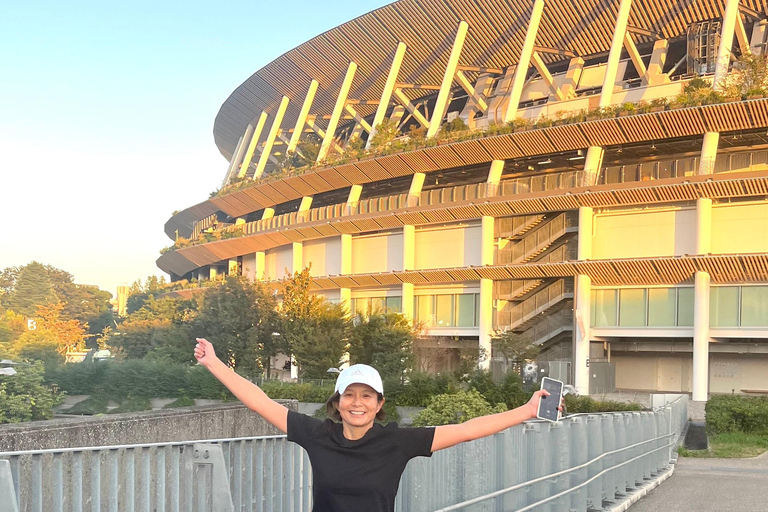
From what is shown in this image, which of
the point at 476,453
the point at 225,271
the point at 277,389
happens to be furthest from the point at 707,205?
the point at 225,271

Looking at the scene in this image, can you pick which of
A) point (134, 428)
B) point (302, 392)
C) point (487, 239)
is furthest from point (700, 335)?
point (134, 428)

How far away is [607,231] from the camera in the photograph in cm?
5025

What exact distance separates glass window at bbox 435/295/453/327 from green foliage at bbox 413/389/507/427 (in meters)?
22.8

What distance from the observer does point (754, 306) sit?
1870 inches

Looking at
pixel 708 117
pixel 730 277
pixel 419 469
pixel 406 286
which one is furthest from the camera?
pixel 406 286

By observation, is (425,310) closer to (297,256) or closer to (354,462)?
(297,256)

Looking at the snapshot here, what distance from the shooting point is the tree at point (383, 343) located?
4554cm

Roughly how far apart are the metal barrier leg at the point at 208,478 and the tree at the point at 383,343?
37632 millimetres

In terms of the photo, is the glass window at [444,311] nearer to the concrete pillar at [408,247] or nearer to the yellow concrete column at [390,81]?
the concrete pillar at [408,247]

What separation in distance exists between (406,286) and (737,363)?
63.1ft

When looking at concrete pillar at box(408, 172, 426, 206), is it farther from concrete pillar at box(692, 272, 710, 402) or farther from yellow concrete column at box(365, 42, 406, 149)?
concrete pillar at box(692, 272, 710, 402)

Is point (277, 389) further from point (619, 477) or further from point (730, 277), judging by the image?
point (619, 477)

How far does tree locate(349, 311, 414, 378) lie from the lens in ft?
149

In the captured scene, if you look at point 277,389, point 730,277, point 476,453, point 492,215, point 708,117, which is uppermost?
point 708,117
